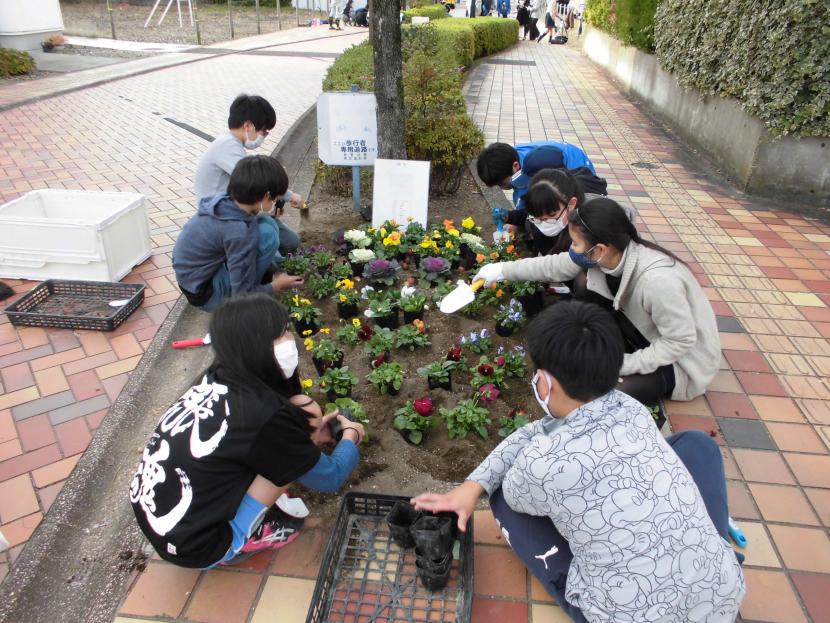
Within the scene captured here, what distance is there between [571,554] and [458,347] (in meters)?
1.50

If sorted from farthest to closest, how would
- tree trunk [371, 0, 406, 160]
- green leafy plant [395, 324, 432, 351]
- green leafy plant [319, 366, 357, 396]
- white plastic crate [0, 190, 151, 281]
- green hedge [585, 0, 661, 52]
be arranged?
Answer: green hedge [585, 0, 661, 52]
tree trunk [371, 0, 406, 160]
white plastic crate [0, 190, 151, 281]
green leafy plant [395, 324, 432, 351]
green leafy plant [319, 366, 357, 396]

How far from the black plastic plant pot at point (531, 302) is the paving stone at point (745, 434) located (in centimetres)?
120

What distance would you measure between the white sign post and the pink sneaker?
3.19 m

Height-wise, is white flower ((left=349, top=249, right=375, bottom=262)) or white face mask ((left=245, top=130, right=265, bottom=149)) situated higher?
white face mask ((left=245, top=130, right=265, bottom=149))

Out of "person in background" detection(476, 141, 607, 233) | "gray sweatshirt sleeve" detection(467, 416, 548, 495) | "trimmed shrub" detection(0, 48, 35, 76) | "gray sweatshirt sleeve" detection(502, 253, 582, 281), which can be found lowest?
"gray sweatshirt sleeve" detection(467, 416, 548, 495)

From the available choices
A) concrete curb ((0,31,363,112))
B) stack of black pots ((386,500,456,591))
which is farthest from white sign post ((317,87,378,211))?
concrete curb ((0,31,363,112))

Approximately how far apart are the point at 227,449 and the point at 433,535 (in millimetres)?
755

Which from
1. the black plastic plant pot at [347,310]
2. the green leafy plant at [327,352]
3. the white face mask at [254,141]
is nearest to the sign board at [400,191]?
the white face mask at [254,141]

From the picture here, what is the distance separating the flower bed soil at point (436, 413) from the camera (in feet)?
8.48

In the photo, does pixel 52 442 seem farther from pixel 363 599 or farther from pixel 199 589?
pixel 363 599

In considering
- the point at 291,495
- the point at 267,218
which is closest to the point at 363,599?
the point at 291,495

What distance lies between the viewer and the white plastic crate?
3729 millimetres

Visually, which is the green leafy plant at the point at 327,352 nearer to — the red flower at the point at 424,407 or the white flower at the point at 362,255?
the red flower at the point at 424,407

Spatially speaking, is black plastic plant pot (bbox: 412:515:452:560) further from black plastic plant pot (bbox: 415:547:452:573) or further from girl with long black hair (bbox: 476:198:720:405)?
girl with long black hair (bbox: 476:198:720:405)
